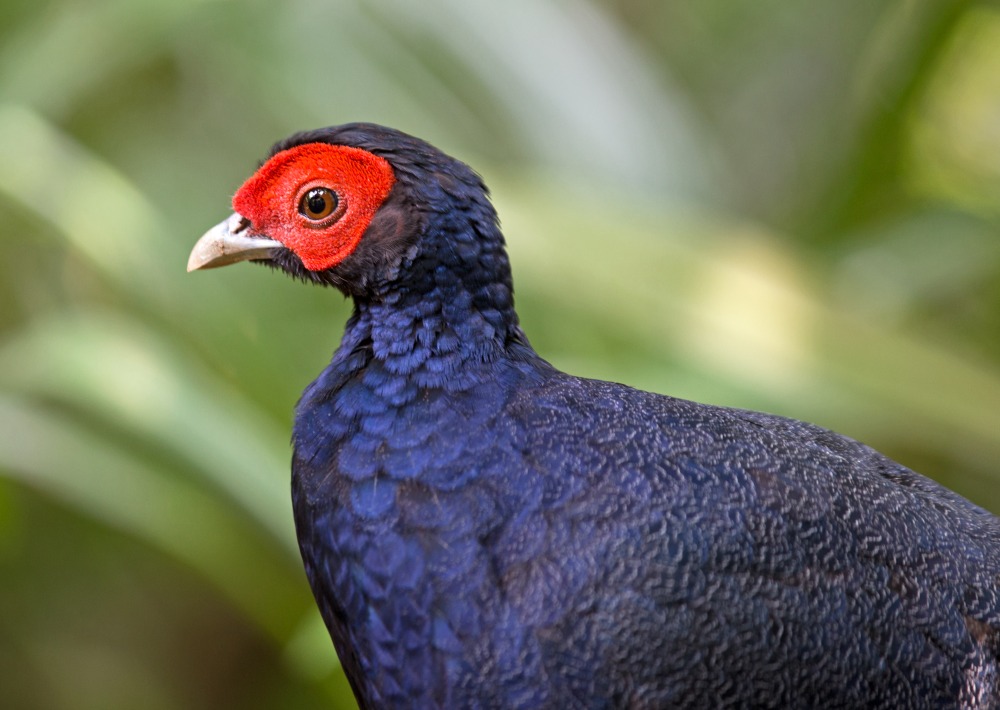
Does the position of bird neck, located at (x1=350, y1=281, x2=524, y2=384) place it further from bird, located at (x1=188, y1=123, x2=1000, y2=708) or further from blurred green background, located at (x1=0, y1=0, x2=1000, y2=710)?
blurred green background, located at (x1=0, y1=0, x2=1000, y2=710)

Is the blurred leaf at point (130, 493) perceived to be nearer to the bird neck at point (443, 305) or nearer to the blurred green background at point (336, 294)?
the blurred green background at point (336, 294)

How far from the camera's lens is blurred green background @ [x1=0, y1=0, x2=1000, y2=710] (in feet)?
6.06

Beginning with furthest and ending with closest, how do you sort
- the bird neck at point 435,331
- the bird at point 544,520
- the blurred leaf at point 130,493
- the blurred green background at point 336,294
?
1. the blurred leaf at point 130,493
2. the blurred green background at point 336,294
3. the bird neck at point 435,331
4. the bird at point 544,520

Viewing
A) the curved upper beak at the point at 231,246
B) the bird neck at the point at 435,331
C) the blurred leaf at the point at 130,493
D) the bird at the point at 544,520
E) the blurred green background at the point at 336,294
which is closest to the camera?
the bird at the point at 544,520

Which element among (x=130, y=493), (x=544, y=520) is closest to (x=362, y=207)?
(x=544, y=520)

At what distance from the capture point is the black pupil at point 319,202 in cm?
138

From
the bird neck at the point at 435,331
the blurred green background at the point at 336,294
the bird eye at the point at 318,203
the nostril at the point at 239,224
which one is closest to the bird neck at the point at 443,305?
the bird neck at the point at 435,331

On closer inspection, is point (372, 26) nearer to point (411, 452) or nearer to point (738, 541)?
A: point (411, 452)

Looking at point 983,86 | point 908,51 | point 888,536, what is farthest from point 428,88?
point 888,536

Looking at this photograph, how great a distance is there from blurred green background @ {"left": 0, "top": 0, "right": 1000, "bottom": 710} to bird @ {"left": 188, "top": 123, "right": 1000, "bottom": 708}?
1.57 ft

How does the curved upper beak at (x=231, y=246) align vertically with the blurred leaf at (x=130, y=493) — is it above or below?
above

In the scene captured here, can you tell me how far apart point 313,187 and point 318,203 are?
0.02 m

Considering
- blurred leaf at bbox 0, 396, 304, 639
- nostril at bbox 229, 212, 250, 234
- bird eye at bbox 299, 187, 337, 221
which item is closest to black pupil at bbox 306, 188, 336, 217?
bird eye at bbox 299, 187, 337, 221

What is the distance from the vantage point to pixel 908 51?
2.15 m
